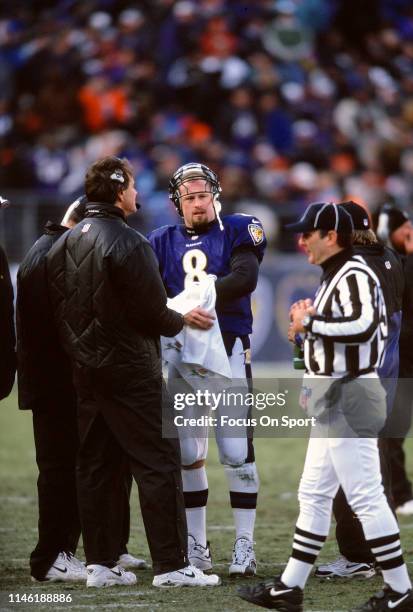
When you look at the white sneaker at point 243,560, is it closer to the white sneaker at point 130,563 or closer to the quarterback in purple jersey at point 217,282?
the quarterback in purple jersey at point 217,282

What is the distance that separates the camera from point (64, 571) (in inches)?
244

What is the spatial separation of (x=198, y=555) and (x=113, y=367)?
133cm

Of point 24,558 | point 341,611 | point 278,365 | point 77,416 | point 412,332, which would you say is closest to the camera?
point 341,611

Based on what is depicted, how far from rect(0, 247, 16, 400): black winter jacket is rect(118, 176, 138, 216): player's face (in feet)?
2.26

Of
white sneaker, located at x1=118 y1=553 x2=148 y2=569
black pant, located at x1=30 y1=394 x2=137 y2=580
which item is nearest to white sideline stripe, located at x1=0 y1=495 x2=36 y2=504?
white sneaker, located at x1=118 y1=553 x2=148 y2=569

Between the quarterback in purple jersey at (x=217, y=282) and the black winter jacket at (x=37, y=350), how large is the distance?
2.47 feet

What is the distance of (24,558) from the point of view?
6.88m

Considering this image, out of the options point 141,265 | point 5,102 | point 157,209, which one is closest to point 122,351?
point 141,265

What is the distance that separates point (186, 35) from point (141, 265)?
11.9 meters

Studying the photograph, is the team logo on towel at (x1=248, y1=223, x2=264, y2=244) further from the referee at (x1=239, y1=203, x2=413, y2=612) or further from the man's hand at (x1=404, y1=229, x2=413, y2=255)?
the man's hand at (x1=404, y1=229, x2=413, y2=255)

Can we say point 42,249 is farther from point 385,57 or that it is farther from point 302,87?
point 385,57

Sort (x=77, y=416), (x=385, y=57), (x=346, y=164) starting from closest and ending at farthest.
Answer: (x=77, y=416)
(x=346, y=164)
(x=385, y=57)

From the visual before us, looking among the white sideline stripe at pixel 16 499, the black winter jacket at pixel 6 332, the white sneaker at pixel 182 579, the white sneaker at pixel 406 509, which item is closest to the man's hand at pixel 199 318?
the black winter jacket at pixel 6 332

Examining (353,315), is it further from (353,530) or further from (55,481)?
(55,481)
